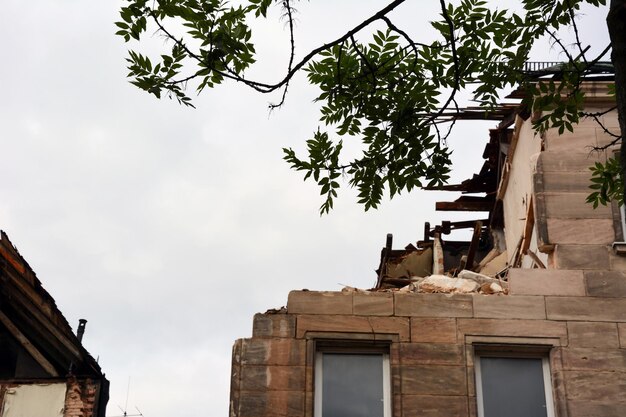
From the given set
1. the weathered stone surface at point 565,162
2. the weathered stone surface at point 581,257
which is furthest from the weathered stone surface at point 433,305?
the weathered stone surface at point 565,162

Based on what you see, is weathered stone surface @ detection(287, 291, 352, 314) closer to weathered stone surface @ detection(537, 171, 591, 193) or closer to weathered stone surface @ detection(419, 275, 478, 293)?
weathered stone surface @ detection(419, 275, 478, 293)

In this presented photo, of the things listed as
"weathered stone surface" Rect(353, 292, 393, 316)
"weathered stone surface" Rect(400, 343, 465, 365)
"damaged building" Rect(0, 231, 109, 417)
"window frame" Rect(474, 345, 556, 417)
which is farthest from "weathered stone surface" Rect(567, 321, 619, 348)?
"damaged building" Rect(0, 231, 109, 417)

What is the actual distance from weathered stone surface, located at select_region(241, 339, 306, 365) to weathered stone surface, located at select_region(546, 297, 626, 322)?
3780 mm

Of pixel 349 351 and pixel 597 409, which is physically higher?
pixel 349 351

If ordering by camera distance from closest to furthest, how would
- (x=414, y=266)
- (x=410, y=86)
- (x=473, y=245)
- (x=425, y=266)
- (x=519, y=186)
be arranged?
(x=410, y=86) < (x=519, y=186) < (x=473, y=245) < (x=414, y=266) < (x=425, y=266)

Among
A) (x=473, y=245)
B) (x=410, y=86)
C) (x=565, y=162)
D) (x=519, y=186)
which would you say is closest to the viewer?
(x=410, y=86)

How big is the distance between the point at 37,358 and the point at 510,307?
845 centimetres

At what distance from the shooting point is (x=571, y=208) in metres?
16.0

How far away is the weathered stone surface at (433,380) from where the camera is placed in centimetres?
1435

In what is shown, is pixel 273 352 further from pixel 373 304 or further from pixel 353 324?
pixel 373 304

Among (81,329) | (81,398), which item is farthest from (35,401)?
(81,329)

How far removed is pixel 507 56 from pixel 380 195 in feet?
5.79

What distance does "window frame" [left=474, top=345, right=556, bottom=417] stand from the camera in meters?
14.6

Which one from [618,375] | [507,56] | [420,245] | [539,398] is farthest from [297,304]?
[420,245]
